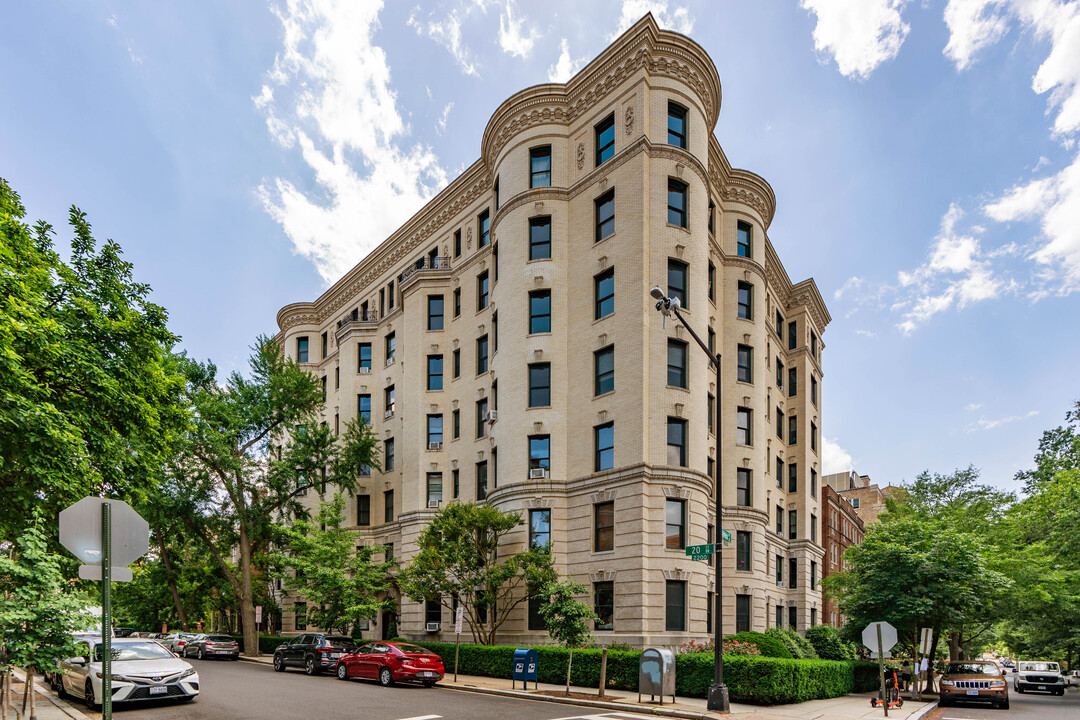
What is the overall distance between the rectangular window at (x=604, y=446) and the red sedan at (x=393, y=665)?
8999 millimetres

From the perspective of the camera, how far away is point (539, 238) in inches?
1267

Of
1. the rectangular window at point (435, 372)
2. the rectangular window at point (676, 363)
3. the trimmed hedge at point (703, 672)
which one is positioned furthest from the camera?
the rectangular window at point (435, 372)

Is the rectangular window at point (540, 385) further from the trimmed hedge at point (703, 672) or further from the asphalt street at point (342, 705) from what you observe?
the asphalt street at point (342, 705)

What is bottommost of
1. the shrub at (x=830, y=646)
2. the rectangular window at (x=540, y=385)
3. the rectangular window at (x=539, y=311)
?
the shrub at (x=830, y=646)

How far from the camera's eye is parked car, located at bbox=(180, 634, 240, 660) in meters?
38.2

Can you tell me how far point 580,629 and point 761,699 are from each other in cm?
521

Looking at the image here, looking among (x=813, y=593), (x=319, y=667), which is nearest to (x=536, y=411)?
(x=319, y=667)

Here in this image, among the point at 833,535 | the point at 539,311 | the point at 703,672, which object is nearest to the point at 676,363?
the point at 539,311

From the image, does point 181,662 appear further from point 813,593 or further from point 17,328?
point 813,593

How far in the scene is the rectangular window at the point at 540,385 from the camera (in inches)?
1208

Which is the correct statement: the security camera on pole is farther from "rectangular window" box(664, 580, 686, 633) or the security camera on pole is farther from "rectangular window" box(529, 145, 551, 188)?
"rectangular window" box(529, 145, 551, 188)

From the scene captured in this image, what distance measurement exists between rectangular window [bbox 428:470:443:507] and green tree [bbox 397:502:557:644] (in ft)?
28.7

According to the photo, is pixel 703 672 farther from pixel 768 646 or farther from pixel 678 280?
pixel 678 280

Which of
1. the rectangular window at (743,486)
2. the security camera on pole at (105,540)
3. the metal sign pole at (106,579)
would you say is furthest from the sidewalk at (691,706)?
the security camera on pole at (105,540)
